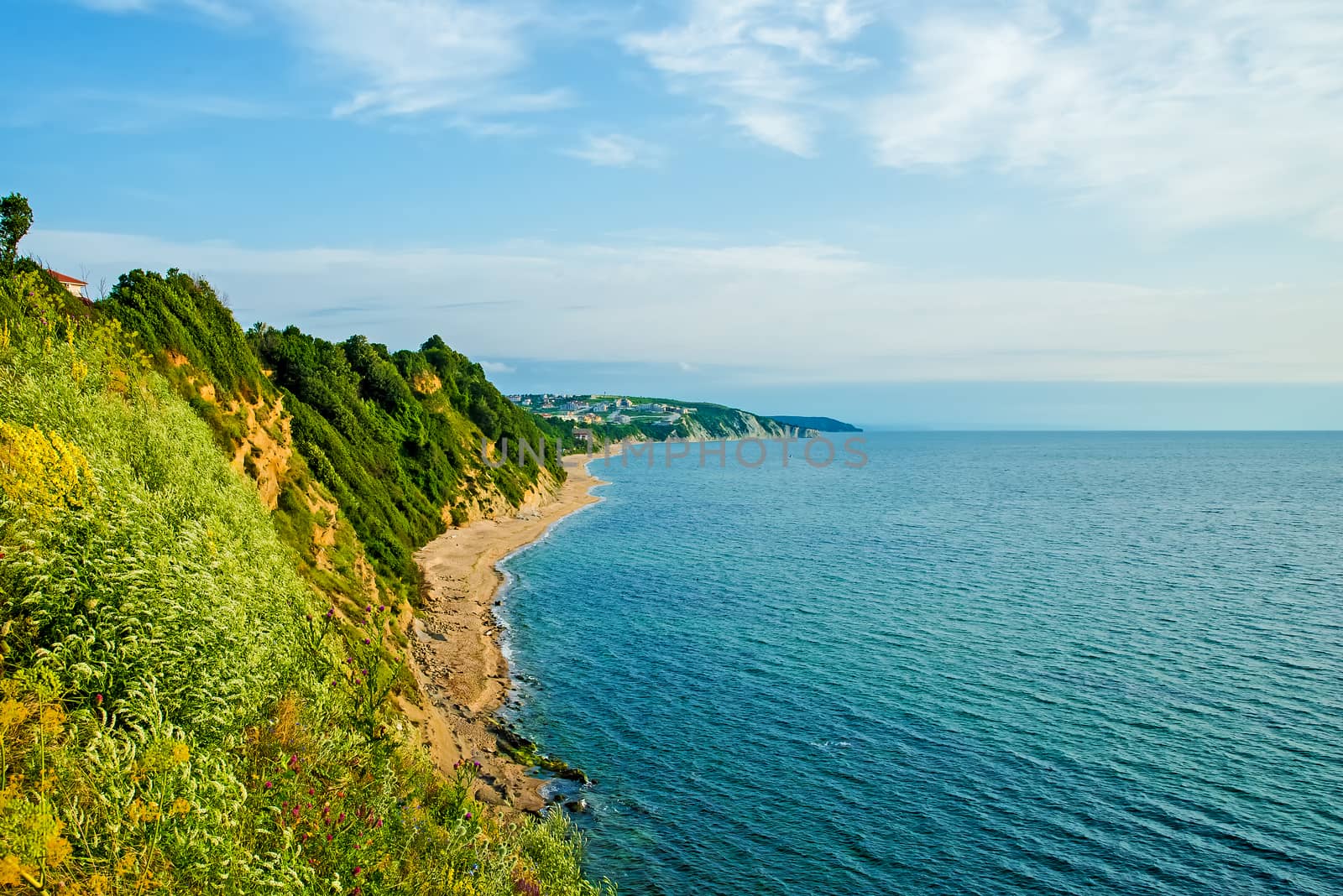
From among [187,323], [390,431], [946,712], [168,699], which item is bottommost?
[946,712]

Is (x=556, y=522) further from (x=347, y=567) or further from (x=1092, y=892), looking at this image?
(x=1092, y=892)

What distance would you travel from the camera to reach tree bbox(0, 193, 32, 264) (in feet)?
90.7

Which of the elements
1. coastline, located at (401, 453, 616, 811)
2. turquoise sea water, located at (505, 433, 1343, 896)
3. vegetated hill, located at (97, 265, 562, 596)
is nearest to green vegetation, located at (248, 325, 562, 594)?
vegetated hill, located at (97, 265, 562, 596)

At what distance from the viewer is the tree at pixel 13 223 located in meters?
27.7

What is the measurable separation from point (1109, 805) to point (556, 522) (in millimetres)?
75585

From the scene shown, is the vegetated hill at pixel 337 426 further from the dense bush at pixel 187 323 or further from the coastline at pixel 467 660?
the coastline at pixel 467 660

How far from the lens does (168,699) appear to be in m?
12.2

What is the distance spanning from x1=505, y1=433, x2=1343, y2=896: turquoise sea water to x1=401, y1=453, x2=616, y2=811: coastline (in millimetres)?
2195

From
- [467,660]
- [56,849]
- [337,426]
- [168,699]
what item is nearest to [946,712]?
[467,660]

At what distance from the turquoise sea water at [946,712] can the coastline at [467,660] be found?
2.19 metres

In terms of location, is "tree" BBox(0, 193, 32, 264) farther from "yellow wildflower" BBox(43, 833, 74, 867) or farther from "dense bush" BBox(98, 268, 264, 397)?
"yellow wildflower" BBox(43, 833, 74, 867)

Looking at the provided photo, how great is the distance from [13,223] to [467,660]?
29.0 m

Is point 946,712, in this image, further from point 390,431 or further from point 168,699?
point 390,431

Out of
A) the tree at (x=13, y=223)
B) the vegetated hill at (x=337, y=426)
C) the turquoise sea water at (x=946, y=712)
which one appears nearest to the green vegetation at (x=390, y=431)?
the vegetated hill at (x=337, y=426)
